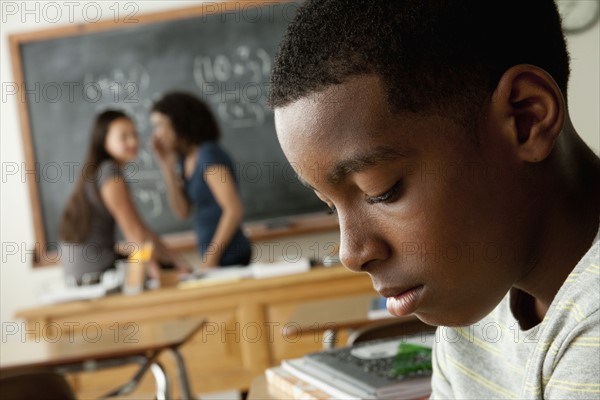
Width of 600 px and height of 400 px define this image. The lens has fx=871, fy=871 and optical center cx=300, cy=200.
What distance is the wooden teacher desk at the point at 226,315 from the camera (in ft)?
13.2

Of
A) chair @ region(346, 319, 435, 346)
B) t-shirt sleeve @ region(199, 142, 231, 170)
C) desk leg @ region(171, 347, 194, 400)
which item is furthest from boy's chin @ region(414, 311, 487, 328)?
t-shirt sleeve @ region(199, 142, 231, 170)

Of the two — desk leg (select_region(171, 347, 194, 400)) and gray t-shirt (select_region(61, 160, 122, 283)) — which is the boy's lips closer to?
desk leg (select_region(171, 347, 194, 400))

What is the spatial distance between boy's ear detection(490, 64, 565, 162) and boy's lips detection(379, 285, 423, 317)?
163 mm

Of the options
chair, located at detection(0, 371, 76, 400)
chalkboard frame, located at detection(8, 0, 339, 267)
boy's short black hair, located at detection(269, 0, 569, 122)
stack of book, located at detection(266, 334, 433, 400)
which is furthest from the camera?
chalkboard frame, located at detection(8, 0, 339, 267)

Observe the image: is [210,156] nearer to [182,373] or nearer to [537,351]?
[182,373]

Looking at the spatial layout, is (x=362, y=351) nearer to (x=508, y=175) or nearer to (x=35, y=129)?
(x=508, y=175)

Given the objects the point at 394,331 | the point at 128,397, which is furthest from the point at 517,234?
the point at 394,331

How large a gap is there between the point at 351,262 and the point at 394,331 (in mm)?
1448

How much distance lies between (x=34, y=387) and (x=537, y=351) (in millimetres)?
1425

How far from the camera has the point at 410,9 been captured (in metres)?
0.81

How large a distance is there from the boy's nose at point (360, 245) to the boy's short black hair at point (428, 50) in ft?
0.37

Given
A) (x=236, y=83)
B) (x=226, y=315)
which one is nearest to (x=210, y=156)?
(x=226, y=315)

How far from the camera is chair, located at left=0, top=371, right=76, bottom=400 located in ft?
6.26

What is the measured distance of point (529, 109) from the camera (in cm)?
79
